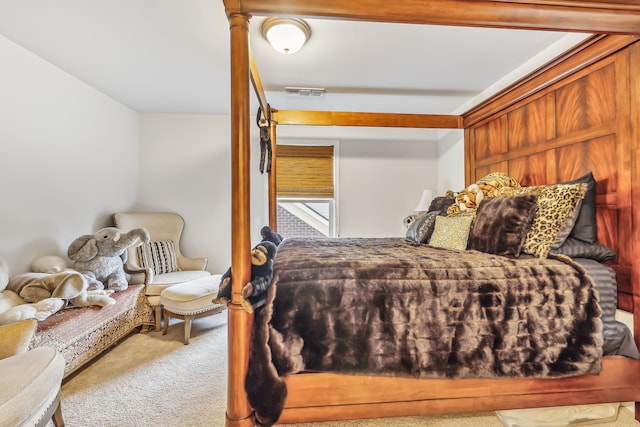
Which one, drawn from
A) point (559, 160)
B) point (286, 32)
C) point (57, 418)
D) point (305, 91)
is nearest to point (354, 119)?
point (305, 91)

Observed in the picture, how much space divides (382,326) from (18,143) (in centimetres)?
293

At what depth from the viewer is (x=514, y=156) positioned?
247cm

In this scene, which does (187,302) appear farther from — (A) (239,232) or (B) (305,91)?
(B) (305,91)

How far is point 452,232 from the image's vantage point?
2.11 meters

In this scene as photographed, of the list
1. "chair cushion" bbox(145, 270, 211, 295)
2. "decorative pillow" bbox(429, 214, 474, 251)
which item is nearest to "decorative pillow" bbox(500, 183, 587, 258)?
"decorative pillow" bbox(429, 214, 474, 251)

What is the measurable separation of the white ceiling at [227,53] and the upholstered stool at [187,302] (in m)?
1.95

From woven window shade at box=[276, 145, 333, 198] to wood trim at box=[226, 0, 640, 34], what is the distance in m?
2.85

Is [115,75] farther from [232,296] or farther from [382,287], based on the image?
[382,287]

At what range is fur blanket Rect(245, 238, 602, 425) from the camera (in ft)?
4.12

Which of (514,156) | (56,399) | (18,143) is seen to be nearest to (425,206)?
(514,156)

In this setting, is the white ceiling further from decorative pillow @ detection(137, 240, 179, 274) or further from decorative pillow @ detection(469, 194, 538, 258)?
decorative pillow @ detection(137, 240, 179, 274)

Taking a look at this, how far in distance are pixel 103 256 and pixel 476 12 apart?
122 inches

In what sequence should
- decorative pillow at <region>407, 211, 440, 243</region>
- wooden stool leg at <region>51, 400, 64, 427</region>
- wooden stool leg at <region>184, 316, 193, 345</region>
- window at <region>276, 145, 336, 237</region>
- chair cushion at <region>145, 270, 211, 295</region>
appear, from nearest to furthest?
wooden stool leg at <region>51, 400, 64, 427</region> → wooden stool leg at <region>184, 316, 193, 345</region> → decorative pillow at <region>407, 211, 440, 243</region> → chair cushion at <region>145, 270, 211, 295</region> → window at <region>276, 145, 336, 237</region>

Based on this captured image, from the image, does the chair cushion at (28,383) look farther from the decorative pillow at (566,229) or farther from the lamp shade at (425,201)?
the lamp shade at (425,201)
